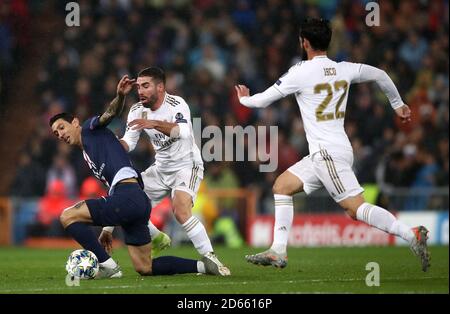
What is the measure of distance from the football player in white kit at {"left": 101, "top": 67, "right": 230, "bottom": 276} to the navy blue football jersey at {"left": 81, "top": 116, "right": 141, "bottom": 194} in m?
0.38

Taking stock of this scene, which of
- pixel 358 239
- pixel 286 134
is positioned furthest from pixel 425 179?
pixel 286 134

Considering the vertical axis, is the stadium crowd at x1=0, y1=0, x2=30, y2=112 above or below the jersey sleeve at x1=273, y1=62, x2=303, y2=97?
above

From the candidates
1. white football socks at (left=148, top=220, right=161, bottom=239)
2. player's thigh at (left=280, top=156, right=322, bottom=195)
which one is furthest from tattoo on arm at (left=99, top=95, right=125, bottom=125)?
player's thigh at (left=280, top=156, right=322, bottom=195)

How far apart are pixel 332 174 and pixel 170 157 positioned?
205 centimetres

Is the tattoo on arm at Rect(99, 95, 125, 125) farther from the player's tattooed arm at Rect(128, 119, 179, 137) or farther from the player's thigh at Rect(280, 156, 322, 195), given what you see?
the player's thigh at Rect(280, 156, 322, 195)

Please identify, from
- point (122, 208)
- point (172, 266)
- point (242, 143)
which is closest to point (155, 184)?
point (172, 266)

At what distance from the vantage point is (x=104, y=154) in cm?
996

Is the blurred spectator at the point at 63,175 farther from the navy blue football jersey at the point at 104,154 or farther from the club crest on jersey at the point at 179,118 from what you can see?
the navy blue football jersey at the point at 104,154

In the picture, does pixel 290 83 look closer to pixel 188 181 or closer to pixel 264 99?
pixel 264 99

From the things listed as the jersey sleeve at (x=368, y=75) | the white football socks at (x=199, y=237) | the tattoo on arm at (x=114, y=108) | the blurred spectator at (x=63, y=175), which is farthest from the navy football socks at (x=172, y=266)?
the blurred spectator at (x=63, y=175)

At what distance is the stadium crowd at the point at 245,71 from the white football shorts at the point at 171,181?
7.87 meters

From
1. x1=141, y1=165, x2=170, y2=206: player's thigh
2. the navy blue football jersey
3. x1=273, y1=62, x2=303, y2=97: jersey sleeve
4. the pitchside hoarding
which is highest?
x1=273, y1=62, x2=303, y2=97: jersey sleeve

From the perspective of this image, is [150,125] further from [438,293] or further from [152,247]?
[438,293]

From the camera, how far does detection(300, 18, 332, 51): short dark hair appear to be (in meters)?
9.70
